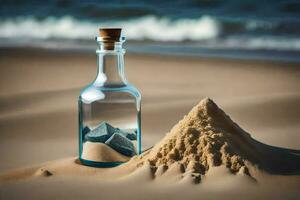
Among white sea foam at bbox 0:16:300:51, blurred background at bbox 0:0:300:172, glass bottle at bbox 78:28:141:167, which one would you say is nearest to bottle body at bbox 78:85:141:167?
glass bottle at bbox 78:28:141:167

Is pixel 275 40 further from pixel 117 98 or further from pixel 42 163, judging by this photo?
pixel 42 163

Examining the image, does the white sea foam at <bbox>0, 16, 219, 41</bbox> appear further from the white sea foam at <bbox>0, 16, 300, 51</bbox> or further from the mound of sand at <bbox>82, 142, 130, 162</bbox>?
the mound of sand at <bbox>82, 142, 130, 162</bbox>

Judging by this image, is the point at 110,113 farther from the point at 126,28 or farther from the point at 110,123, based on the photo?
the point at 126,28

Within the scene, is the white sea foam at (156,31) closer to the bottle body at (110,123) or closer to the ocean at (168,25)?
the ocean at (168,25)

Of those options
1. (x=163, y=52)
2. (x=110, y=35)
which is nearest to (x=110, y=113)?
(x=110, y=35)

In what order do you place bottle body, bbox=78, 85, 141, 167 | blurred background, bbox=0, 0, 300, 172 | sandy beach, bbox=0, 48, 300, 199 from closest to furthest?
sandy beach, bbox=0, 48, 300, 199
bottle body, bbox=78, 85, 141, 167
blurred background, bbox=0, 0, 300, 172

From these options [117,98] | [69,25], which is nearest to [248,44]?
[69,25]

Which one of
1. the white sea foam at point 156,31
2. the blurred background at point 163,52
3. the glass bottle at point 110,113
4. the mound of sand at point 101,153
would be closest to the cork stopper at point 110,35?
the glass bottle at point 110,113
